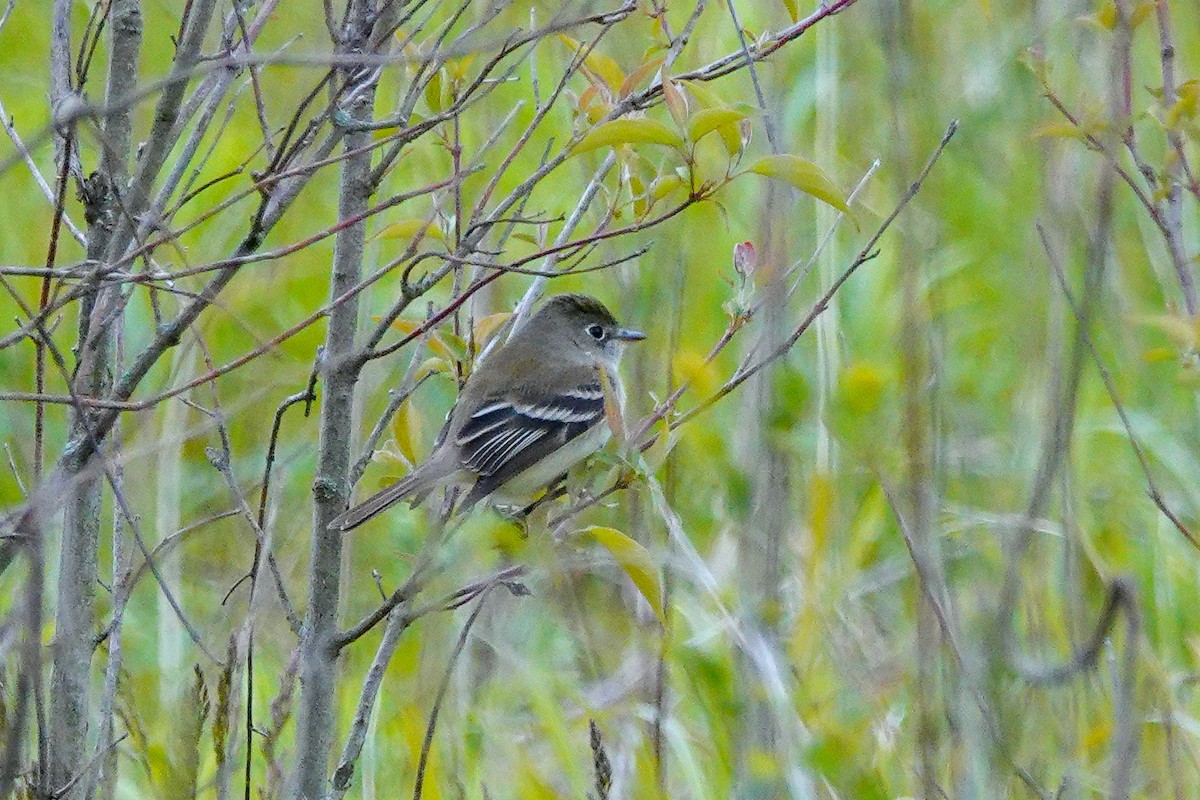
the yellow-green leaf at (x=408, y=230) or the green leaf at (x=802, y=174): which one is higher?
the yellow-green leaf at (x=408, y=230)

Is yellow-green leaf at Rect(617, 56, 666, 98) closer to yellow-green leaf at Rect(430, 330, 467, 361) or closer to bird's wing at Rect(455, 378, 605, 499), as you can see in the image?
yellow-green leaf at Rect(430, 330, 467, 361)

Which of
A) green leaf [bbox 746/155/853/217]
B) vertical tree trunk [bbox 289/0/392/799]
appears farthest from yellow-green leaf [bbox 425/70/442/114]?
green leaf [bbox 746/155/853/217]

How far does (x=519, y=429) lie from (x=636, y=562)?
223cm

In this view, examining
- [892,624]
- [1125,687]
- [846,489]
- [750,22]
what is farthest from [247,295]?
[1125,687]

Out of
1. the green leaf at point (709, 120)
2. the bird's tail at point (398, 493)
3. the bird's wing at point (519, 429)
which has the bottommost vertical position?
the bird's tail at point (398, 493)

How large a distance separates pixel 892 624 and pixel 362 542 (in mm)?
1932

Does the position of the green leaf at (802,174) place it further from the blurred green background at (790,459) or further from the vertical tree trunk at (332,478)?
the vertical tree trunk at (332,478)

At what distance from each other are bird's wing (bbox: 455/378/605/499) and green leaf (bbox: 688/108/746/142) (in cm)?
175

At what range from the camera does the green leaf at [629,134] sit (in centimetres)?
214

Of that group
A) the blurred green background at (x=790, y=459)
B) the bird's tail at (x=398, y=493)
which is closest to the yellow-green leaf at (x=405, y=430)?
the blurred green background at (x=790, y=459)

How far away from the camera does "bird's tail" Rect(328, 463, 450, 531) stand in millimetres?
3215

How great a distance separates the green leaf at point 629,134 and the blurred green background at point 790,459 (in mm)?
262

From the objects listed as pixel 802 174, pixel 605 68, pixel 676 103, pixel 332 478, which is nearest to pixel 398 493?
pixel 332 478

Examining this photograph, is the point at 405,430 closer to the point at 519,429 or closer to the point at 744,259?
the point at 744,259
